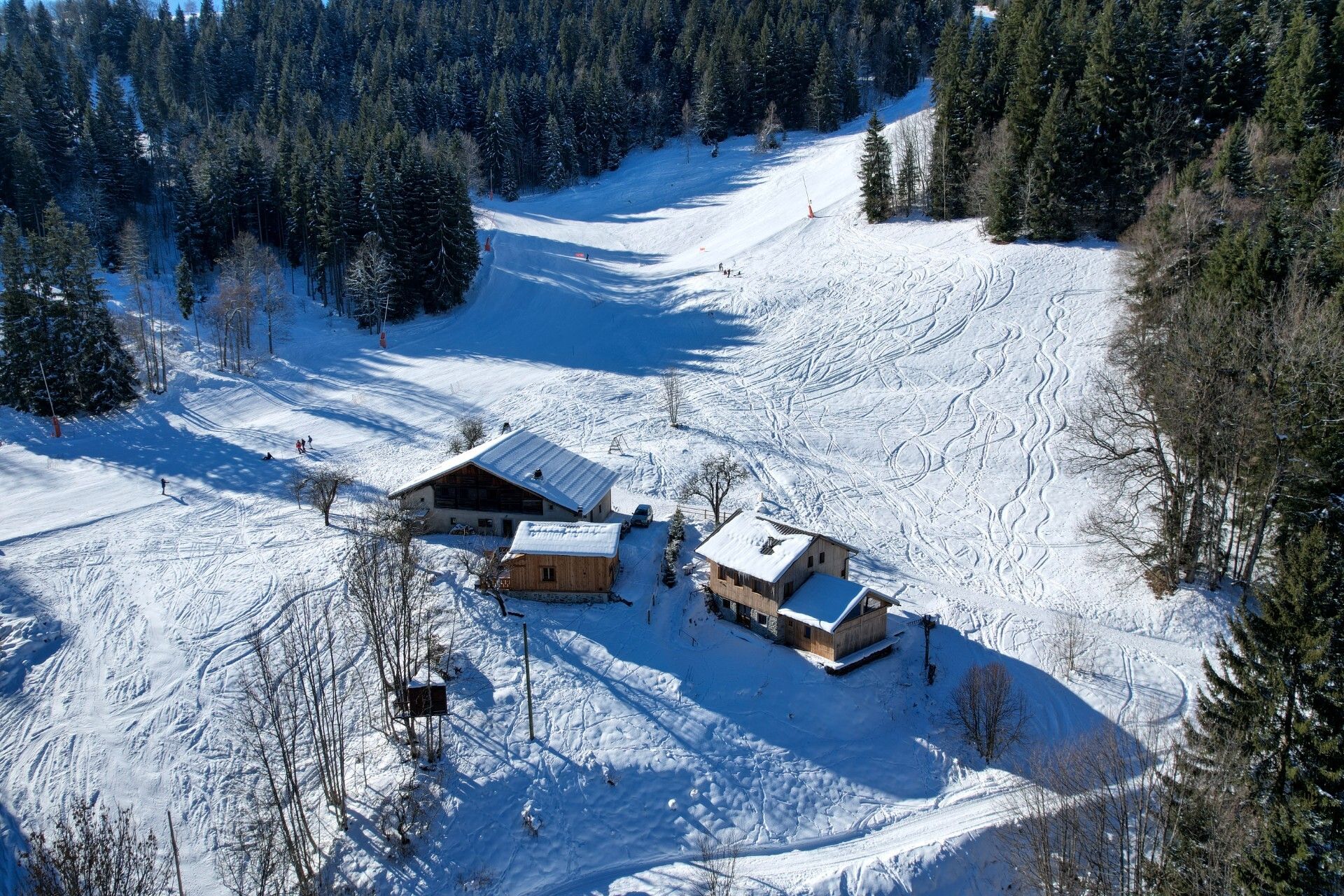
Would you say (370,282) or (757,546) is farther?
(370,282)

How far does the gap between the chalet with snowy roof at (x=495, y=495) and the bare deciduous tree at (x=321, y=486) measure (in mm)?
3008

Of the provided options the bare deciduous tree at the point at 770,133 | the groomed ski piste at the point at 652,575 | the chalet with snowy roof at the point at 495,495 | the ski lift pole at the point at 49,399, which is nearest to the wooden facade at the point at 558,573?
the groomed ski piste at the point at 652,575

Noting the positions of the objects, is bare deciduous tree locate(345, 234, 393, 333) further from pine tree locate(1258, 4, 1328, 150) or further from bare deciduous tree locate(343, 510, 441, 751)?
pine tree locate(1258, 4, 1328, 150)

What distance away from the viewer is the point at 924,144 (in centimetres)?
7544

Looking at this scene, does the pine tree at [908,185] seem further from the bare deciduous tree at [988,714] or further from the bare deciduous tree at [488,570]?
the bare deciduous tree at [988,714]

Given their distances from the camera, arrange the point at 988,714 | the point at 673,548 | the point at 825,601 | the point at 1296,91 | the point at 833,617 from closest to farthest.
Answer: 1. the point at 988,714
2. the point at 833,617
3. the point at 825,601
4. the point at 673,548
5. the point at 1296,91

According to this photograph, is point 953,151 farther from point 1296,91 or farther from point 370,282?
point 370,282

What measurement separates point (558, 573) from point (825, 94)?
278 feet

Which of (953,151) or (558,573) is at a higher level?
(953,151)

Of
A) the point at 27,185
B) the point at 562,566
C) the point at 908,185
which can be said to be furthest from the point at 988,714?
the point at 27,185

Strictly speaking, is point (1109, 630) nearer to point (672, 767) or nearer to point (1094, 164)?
Result: point (672, 767)

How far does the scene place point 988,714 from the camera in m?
25.1

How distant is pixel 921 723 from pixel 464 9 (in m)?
125

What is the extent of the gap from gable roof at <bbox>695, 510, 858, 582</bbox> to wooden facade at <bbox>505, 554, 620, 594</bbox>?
375 centimetres
